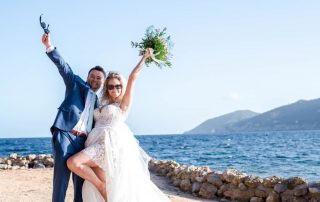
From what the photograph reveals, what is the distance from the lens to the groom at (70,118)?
5898mm

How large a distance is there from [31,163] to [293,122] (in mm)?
160535

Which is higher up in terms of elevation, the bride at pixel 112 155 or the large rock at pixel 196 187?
the bride at pixel 112 155

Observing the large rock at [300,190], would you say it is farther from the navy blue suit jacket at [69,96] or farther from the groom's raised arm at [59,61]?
the groom's raised arm at [59,61]

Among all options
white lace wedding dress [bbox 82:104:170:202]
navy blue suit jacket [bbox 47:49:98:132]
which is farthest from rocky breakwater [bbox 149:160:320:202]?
navy blue suit jacket [bbox 47:49:98:132]

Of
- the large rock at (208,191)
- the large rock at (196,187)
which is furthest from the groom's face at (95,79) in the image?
the large rock at (196,187)

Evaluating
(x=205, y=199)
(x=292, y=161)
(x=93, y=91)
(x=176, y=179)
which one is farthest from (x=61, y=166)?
(x=292, y=161)

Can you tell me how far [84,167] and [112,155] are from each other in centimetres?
36

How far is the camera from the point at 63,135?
5.93 meters

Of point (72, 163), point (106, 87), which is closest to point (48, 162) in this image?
point (106, 87)

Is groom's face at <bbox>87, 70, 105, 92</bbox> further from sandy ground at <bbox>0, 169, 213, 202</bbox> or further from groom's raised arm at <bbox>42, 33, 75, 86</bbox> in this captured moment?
sandy ground at <bbox>0, 169, 213, 202</bbox>

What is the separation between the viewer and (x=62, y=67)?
614 centimetres

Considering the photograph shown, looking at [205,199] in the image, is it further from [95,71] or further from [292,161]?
[292,161]

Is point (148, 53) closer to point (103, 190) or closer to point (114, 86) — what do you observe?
point (114, 86)

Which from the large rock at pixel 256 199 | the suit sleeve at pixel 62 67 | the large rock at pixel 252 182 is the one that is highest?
the suit sleeve at pixel 62 67
